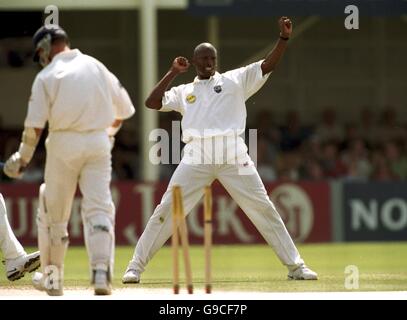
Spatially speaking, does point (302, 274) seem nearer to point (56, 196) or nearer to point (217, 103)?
point (217, 103)

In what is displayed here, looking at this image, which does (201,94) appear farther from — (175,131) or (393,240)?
(393,240)

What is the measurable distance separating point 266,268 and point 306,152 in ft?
22.7

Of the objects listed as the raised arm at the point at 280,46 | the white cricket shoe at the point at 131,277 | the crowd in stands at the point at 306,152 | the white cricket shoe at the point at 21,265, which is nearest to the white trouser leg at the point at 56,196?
the white cricket shoe at the point at 21,265

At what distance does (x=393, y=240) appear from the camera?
21.3 meters

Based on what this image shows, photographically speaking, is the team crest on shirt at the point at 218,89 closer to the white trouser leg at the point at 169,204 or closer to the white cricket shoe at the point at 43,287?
the white trouser leg at the point at 169,204

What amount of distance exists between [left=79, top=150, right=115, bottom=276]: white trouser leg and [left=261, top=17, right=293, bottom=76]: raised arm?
2.22 metres

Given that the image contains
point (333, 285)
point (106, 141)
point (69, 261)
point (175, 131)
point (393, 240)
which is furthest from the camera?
point (393, 240)

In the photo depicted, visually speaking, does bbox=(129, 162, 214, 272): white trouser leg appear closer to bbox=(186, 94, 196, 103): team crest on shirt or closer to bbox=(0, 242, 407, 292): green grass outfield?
bbox=(0, 242, 407, 292): green grass outfield

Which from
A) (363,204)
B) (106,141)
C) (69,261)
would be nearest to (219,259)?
(69,261)

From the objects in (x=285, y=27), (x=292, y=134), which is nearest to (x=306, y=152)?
(x=292, y=134)

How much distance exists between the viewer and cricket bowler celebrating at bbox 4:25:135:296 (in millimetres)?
10227

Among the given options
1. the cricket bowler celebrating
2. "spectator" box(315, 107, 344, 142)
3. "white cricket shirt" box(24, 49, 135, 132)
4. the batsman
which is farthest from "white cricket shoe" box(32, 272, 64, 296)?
"spectator" box(315, 107, 344, 142)

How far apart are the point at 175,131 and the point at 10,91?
5184 millimetres

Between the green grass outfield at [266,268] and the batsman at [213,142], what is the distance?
17.9 inches
